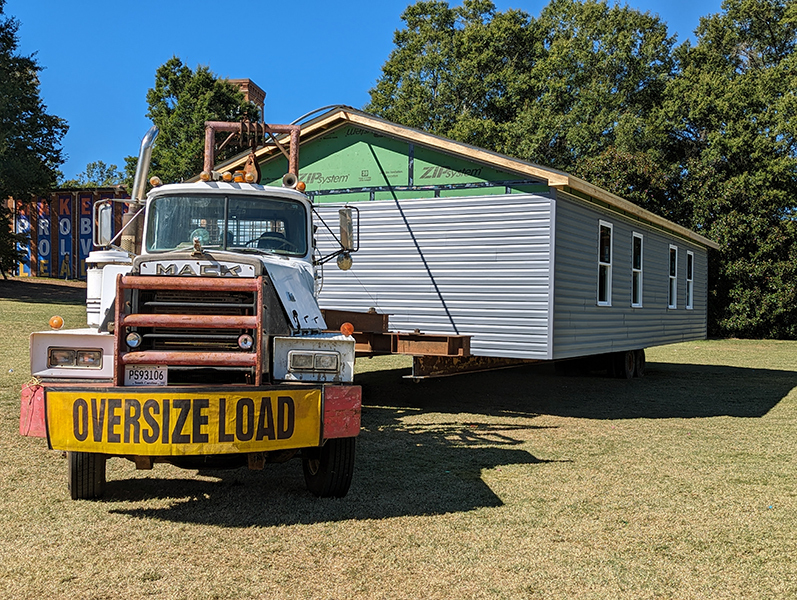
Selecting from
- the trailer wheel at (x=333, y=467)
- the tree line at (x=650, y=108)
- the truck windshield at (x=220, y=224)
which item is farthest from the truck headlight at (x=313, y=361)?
the tree line at (x=650, y=108)

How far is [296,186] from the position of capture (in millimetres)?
7035

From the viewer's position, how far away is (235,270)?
17.9ft

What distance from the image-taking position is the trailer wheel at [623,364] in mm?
15453

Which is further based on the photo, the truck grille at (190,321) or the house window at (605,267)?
the house window at (605,267)

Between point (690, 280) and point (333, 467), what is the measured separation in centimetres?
1680

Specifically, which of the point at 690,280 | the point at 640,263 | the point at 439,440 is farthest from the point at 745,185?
the point at 439,440

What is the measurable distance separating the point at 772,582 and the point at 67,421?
14.2 ft

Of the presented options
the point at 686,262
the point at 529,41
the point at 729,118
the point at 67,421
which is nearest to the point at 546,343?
the point at 67,421

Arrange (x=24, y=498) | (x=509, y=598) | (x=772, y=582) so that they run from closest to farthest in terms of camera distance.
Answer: (x=509, y=598), (x=772, y=582), (x=24, y=498)

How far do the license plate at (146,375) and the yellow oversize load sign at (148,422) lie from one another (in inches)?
7.8

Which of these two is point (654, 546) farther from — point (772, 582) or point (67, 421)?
point (67, 421)

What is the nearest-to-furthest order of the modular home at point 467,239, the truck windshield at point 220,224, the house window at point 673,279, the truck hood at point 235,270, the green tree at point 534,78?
the truck hood at point 235,270 → the truck windshield at point 220,224 → the modular home at point 467,239 → the house window at point 673,279 → the green tree at point 534,78

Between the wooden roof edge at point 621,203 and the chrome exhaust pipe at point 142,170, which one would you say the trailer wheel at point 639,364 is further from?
the chrome exhaust pipe at point 142,170

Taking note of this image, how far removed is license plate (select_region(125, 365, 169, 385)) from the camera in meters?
4.80
